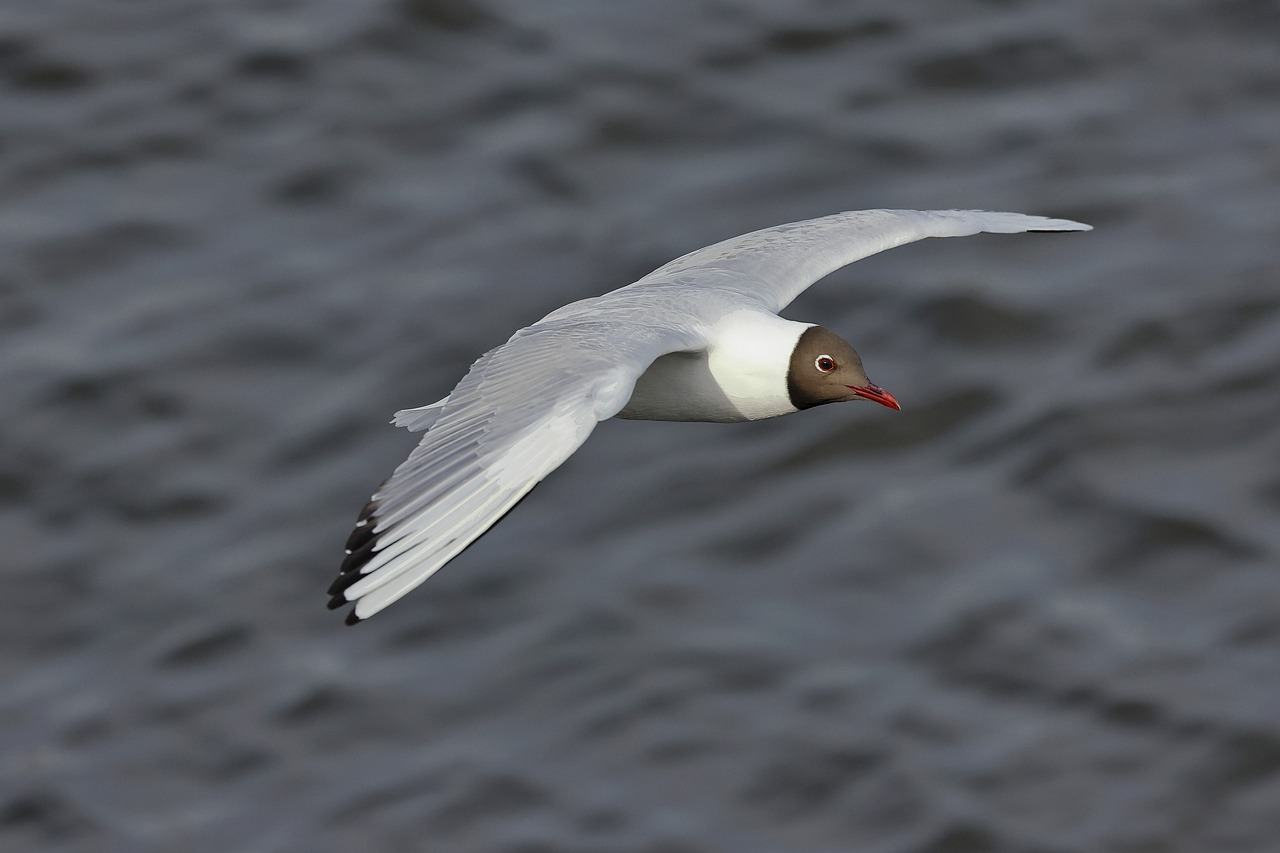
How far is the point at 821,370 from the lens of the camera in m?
7.77

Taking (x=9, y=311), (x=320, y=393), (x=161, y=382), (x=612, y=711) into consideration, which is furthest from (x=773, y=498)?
(x=9, y=311)

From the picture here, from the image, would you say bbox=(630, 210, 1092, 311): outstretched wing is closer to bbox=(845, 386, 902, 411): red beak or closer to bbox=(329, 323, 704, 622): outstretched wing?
bbox=(845, 386, 902, 411): red beak

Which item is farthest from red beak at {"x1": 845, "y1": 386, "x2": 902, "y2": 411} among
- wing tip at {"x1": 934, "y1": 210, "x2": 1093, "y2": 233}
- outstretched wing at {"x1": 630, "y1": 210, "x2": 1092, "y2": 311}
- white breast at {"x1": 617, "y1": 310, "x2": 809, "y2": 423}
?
wing tip at {"x1": 934, "y1": 210, "x2": 1093, "y2": 233}

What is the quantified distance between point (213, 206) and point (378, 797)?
14.9 feet

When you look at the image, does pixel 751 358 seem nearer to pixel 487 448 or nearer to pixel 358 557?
pixel 487 448

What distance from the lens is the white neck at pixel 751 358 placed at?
766cm

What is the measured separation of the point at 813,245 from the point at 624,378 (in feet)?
7.25

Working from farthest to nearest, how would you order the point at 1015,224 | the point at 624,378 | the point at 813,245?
the point at 1015,224, the point at 813,245, the point at 624,378

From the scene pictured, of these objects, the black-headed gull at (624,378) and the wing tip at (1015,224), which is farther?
the wing tip at (1015,224)

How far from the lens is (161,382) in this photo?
12.6 metres

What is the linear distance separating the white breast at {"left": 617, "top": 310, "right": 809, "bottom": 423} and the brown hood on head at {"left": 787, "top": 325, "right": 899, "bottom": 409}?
4cm

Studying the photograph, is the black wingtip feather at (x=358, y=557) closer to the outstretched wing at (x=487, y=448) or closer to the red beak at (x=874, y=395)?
the outstretched wing at (x=487, y=448)

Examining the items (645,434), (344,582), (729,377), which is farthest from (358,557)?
(645,434)

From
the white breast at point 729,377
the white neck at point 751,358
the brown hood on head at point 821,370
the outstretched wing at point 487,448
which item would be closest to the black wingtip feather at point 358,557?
the outstretched wing at point 487,448
